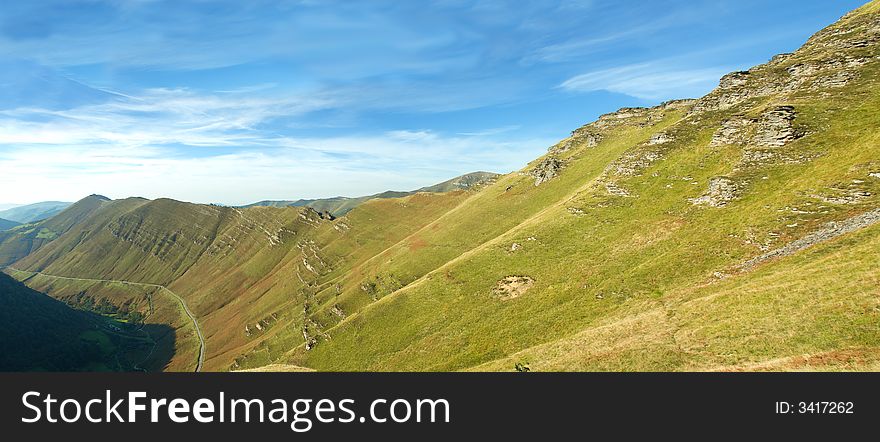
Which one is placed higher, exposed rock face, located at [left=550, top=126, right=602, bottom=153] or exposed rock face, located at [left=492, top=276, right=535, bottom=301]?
exposed rock face, located at [left=550, top=126, right=602, bottom=153]

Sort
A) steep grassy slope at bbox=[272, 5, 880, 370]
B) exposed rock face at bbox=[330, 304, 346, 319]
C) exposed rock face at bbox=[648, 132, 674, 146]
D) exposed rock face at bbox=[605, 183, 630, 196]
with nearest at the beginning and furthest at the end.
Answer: steep grassy slope at bbox=[272, 5, 880, 370] → exposed rock face at bbox=[605, 183, 630, 196] → exposed rock face at bbox=[648, 132, 674, 146] → exposed rock face at bbox=[330, 304, 346, 319]

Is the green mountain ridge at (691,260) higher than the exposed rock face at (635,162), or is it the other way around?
the exposed rock face at (635,162)

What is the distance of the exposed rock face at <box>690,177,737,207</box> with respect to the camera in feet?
200

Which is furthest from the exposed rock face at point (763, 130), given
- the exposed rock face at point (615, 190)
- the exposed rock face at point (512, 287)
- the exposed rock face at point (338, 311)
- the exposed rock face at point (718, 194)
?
the exposed rock face at point (338, 311)

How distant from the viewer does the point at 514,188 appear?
139125mm

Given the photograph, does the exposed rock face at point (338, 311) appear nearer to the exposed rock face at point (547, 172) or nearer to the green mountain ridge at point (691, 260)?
the green mountain ridge at point (691, 260)

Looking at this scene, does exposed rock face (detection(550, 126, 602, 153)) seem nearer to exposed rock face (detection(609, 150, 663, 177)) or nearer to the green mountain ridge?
the green mountain ridge

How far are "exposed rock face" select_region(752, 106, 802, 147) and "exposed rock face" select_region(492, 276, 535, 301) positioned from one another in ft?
177

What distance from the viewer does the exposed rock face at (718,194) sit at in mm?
61062

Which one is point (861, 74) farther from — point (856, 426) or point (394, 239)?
point (394, 239)

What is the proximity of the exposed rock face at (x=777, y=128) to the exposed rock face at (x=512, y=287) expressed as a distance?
53.8 meters

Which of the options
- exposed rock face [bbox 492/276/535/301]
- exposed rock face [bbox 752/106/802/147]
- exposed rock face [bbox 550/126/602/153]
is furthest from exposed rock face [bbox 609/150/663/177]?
exposed rock face [bbox 550/126/602/153]

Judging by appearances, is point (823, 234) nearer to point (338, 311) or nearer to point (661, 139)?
point (661, 139)

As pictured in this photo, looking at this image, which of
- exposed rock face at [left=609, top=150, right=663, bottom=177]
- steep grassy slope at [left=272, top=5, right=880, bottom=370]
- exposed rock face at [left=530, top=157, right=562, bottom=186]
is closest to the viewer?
steep grassy slope at [left=272, top=5, right=880, bottom=370]
